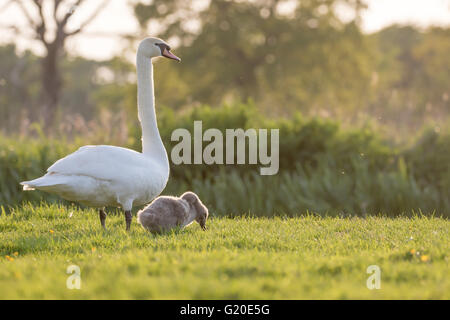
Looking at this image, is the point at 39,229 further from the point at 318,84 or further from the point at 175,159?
the point at 318,84

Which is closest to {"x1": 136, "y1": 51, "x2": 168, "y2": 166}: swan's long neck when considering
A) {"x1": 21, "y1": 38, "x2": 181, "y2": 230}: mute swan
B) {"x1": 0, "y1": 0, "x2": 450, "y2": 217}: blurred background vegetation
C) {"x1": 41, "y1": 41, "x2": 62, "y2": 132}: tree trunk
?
{"x1": 21, "y1": 38, "x2": 181, "y2": 230}: mute swan

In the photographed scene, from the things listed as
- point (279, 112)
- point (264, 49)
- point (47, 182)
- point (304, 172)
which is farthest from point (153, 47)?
point (264, 49)

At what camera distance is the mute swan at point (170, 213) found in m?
6.25

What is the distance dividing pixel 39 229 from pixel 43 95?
1645 cm

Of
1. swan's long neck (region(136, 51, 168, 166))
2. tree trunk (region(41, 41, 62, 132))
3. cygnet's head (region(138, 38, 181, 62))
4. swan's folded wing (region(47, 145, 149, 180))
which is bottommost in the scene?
swan's folded wing (region(47, 145, 149, 180))

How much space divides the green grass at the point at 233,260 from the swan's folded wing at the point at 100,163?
2.21ft

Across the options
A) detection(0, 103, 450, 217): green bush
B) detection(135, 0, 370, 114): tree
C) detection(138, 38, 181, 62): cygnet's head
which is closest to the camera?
detection(138, 38, 181, 62): cygnet's head

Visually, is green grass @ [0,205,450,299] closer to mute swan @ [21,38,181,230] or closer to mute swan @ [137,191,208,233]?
mute swan @ [137,191,208,233]

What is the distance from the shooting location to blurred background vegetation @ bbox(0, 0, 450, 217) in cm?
991

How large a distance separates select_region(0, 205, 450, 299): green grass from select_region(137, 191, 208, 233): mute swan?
14 centimetres

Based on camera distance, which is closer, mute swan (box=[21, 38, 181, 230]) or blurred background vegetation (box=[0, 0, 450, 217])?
mute swan (box=[21, 38, 181, 230])

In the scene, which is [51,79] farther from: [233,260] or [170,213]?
[233,260]

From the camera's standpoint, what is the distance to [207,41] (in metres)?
35.5

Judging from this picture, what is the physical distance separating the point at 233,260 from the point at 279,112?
1041 centimetres
